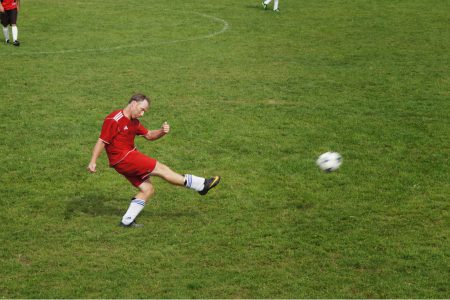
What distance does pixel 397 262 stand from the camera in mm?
11703

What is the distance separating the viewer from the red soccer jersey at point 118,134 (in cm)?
1266

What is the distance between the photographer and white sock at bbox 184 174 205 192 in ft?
43.5

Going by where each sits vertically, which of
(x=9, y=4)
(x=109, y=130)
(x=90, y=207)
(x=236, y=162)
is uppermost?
(x=109, y=130)

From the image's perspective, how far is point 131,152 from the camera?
1289 cm

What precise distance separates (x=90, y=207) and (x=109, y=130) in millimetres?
1965

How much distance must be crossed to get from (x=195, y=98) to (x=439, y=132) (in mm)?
6610

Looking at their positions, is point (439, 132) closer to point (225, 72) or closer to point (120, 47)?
point (225, 72)

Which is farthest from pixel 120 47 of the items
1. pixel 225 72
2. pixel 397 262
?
pixel 397 262

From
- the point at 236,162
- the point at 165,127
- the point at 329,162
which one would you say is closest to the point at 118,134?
the point at 165,127

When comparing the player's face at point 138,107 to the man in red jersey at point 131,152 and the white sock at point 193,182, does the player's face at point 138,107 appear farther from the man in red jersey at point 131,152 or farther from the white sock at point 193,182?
the white sock at point 193,182

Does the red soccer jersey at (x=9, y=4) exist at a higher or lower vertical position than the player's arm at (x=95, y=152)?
lower

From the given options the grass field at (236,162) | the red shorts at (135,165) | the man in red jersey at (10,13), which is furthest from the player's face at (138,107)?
the man in red jersey at (10,13)

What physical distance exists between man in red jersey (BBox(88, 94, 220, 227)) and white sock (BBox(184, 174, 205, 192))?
2cm

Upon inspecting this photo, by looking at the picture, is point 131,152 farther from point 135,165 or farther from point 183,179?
point 183,179
